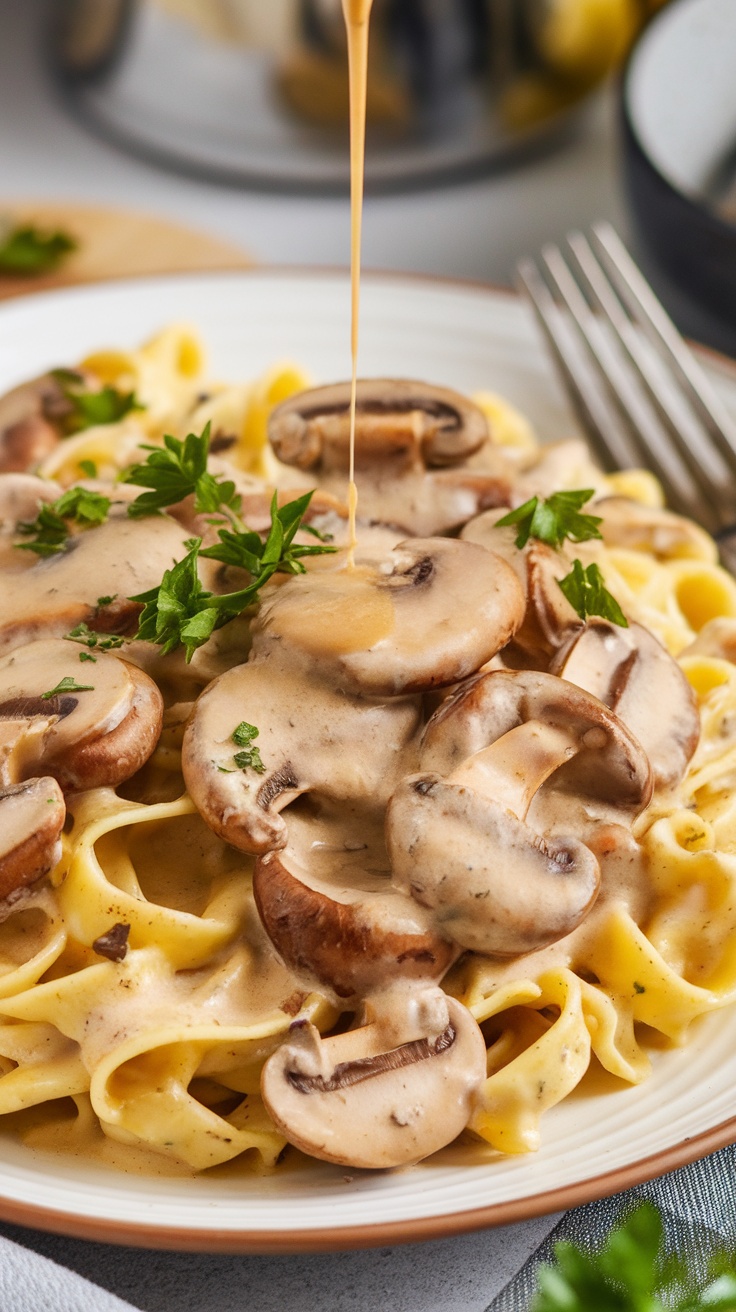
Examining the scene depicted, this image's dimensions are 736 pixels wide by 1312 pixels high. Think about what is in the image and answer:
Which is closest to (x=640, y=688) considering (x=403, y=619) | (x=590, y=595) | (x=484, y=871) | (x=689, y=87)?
(x=590, y=595)

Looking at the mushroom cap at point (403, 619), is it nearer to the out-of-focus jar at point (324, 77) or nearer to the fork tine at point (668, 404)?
the fork tine at point (668, 404)

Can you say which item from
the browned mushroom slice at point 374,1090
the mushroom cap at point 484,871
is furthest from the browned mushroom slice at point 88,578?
the browned mushroom slice at point 374,1090

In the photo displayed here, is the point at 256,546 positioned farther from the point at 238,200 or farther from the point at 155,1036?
the point at 238,200

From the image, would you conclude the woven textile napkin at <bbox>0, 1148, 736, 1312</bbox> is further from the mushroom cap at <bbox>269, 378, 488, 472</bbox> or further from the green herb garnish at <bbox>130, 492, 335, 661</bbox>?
the mushroom cap at <bbox>269, 378, 488, 472</bbox>

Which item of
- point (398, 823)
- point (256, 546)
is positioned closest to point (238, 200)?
point (256, 546)

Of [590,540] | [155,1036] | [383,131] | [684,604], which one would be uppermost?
[383,131]
